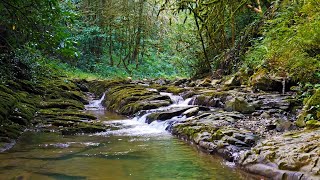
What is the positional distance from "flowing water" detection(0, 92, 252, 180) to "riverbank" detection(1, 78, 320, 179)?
0.28 m

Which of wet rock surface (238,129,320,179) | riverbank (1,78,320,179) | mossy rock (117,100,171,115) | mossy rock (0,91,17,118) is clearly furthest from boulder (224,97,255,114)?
mossy rock (0,91,17,118)

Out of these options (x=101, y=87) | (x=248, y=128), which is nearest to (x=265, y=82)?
(x=248, y=128)

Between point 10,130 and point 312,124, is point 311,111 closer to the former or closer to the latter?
point 312,124

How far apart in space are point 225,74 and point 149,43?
16.6m

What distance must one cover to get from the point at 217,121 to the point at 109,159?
104 inches

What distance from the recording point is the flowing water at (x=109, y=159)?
13.8 ft

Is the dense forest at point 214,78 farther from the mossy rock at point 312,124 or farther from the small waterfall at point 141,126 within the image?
the small waterfall at point 141,126

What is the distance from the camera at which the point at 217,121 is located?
6.88 m

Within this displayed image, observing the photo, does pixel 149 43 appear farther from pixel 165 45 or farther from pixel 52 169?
pixel 52 169

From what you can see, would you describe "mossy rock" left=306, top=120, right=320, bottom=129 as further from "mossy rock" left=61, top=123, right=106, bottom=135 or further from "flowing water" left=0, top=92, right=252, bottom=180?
"mossy rock" left=61, top=123, right=106, bottom=135

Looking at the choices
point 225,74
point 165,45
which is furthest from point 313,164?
point 165,45

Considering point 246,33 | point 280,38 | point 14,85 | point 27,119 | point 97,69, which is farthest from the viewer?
point 97,69

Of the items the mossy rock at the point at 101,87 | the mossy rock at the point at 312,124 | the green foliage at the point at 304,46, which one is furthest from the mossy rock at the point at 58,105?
the mossy rock at the point at 312,124

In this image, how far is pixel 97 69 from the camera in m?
26.0
